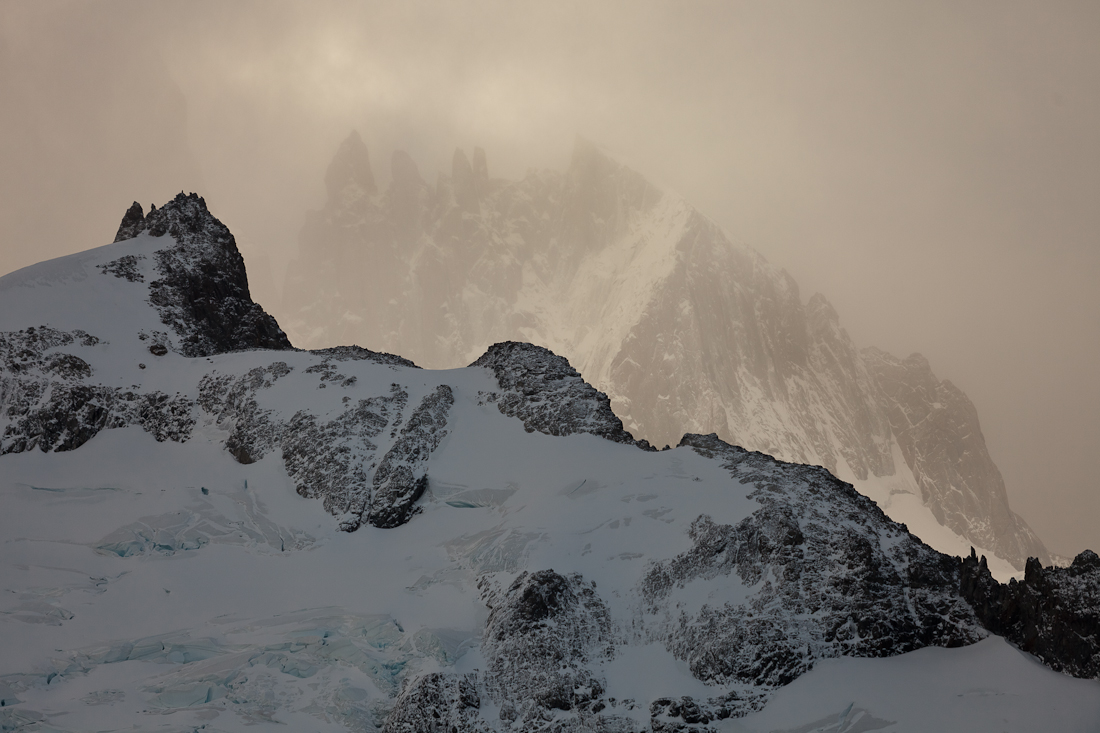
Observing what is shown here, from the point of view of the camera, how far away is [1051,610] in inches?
866

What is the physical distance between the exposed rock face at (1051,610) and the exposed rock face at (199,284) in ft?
156

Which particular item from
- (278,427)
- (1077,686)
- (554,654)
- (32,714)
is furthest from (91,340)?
(1077,686)

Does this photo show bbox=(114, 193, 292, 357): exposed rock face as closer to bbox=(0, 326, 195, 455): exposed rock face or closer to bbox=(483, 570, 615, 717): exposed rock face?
bbox=(0, 326, 195, 455): exposed rock face

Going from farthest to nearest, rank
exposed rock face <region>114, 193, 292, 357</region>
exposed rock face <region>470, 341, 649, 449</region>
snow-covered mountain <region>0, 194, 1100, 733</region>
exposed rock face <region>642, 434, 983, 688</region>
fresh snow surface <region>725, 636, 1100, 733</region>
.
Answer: exposed rock face <region>114, 193, 292, 357</region>
exposed rock face <region>470, 341, 649, 449</region>
exposed rock face <region>642, 434, 983, 688</region>
snow-covered mountain <region>0, 194, 1100, 733</region>
fresh snow surface <region>725, 636, 1100, 733</region>

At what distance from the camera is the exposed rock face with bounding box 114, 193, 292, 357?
166 feet

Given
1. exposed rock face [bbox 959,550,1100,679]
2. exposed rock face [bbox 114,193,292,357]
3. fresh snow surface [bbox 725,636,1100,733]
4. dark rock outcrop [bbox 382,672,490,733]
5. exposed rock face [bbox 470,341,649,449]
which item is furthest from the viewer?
exposed rock face [bbox 114,193,292,357]

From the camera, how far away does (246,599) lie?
94.6 ft

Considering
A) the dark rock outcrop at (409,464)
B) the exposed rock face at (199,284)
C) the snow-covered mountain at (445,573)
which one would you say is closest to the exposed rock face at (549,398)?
the snow-covered mountain at (445,573)

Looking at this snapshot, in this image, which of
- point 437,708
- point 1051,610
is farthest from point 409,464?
point 1051,610

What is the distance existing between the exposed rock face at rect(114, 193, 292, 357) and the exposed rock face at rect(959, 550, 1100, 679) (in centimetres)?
4755

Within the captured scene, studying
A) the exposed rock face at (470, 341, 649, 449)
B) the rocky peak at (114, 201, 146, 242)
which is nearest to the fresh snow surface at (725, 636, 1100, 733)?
the exposed rock face at (470, 341, 649, 449)

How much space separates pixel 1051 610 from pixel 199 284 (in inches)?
2211

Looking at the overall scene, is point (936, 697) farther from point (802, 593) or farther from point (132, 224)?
point (132, 224)

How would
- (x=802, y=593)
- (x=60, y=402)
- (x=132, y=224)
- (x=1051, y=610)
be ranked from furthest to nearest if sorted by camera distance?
(x=132, y=224) → (x=60, y=402) → (x=802, y=593) → (x=1051, y=610)
